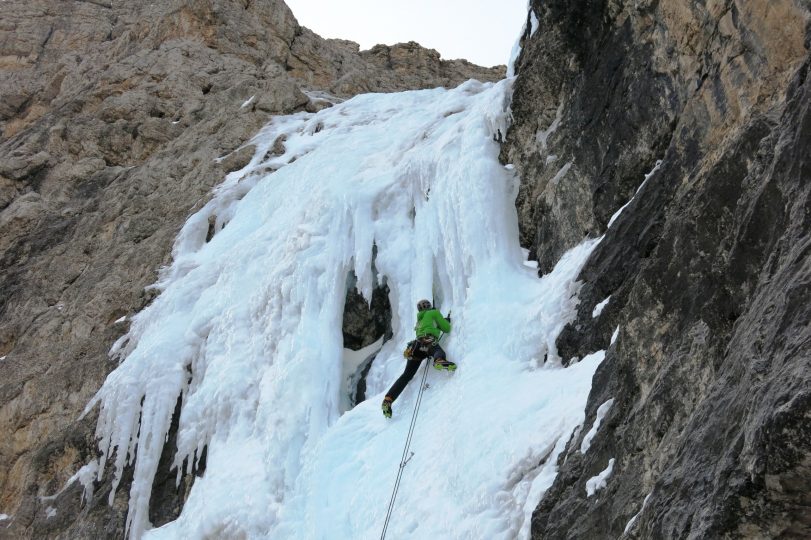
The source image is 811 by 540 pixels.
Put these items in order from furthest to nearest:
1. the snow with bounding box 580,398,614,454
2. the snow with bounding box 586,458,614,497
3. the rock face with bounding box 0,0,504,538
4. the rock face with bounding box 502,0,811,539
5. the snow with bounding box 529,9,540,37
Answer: the rock face with bounding box 0,0,504,538 < the snow with bounding box 529,9,540,37 < the snow with bounding box 580,398,614,454 < the snow with bounding box 586,458,614,497 < the rock face with bounding box 502,0,811,539

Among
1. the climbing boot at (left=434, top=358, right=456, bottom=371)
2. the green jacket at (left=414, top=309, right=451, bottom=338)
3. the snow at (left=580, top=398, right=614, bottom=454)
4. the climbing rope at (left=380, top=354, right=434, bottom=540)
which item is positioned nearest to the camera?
the snow at (left=580, top=398, right=614, bottom=454)

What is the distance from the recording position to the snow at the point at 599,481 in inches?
176

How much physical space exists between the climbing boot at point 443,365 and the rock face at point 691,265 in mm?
1254

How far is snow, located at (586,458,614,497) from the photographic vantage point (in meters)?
4.47

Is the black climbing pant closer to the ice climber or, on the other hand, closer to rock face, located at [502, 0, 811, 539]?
the ice climber

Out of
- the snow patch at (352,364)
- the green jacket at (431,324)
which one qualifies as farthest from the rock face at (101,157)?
the green jacket at (431,324)

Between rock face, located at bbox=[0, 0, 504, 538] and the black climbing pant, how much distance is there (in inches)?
140

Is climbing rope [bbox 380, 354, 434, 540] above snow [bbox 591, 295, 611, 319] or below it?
below

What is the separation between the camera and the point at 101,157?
19.0m

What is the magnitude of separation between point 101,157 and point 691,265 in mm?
17573

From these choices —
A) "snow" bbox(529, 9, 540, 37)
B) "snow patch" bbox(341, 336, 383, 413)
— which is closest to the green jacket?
"snow patch" bbox(341, 336, 383, 413)

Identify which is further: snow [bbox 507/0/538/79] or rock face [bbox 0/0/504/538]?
rock face [bbox 0/0/504/538]

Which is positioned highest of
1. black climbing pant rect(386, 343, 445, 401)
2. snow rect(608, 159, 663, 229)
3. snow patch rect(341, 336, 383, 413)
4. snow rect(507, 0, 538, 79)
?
snow rect(507, 0, 538, 79)

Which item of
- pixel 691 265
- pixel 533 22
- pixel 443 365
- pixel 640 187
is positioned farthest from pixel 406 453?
pixel 533 22
